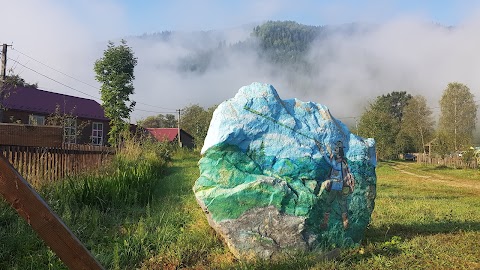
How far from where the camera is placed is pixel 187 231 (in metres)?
5.28

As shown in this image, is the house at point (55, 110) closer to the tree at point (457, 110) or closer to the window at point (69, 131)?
the window at point (69, 131)

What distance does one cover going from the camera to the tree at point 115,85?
28.0m

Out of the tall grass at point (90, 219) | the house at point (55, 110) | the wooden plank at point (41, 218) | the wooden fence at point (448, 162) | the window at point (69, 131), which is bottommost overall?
the wooden fence at point (448, 162)

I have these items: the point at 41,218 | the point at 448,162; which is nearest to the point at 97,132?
the point at 448,162

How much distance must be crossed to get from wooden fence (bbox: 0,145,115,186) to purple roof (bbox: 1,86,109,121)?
16.8 metres

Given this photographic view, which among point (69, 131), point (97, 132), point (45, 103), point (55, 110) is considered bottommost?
point (69, 131)

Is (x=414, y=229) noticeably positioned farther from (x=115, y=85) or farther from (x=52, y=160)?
(x=115, y=85)

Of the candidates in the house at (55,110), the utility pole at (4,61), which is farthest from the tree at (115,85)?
the utility pole at (4,61)

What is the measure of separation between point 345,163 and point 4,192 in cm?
395

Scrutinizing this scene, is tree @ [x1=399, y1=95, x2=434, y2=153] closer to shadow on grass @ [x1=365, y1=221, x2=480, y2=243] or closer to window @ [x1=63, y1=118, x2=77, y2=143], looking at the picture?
window @ [x1=63, y1=118, x2=77, y2=143]

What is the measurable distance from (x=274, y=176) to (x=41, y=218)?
3026 mm

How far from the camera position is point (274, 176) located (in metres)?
4.71

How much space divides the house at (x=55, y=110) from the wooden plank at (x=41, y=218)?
938 inches

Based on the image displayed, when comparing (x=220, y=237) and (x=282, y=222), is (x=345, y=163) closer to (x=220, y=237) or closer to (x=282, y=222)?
(x=282, y=222)
